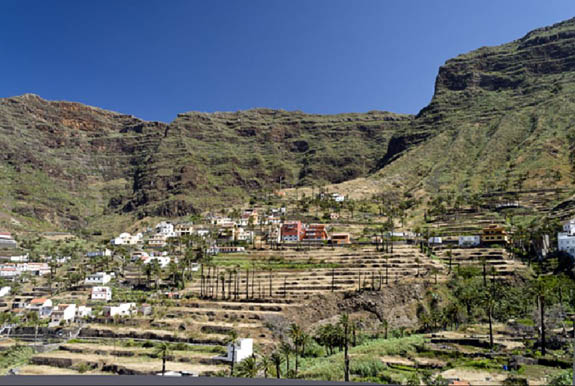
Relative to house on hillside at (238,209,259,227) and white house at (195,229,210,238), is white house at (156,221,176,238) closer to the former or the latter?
white house at (195,229,210,238)

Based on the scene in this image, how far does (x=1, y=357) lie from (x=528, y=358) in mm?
28017

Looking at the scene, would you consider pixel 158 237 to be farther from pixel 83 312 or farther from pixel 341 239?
pixel 83 312

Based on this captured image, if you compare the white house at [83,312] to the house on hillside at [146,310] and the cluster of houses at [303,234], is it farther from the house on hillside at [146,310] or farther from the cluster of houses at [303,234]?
the cluster of houses at [303,234]

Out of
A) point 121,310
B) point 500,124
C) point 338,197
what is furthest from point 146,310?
point 500,124

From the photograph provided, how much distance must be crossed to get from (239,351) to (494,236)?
99.0 feet

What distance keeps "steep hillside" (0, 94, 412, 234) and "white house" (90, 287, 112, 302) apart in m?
51.7

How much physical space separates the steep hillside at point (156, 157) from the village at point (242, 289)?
140 ft

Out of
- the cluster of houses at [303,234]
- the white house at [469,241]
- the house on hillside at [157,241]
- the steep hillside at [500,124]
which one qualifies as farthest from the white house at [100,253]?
the steep hillside at [500,124]

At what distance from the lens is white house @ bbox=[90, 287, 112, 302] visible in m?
38.6

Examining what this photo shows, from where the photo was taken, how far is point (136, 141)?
137 m

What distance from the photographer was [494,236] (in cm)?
4475

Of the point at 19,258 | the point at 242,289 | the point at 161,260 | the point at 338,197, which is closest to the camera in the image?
the point at 242,289

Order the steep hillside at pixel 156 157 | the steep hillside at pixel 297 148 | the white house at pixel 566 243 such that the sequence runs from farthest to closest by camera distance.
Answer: the steep hillside at pixel 156 157
the steep hillside at pixel 297 148
the white house at pixel 566 243

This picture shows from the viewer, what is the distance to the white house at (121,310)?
34.1m
